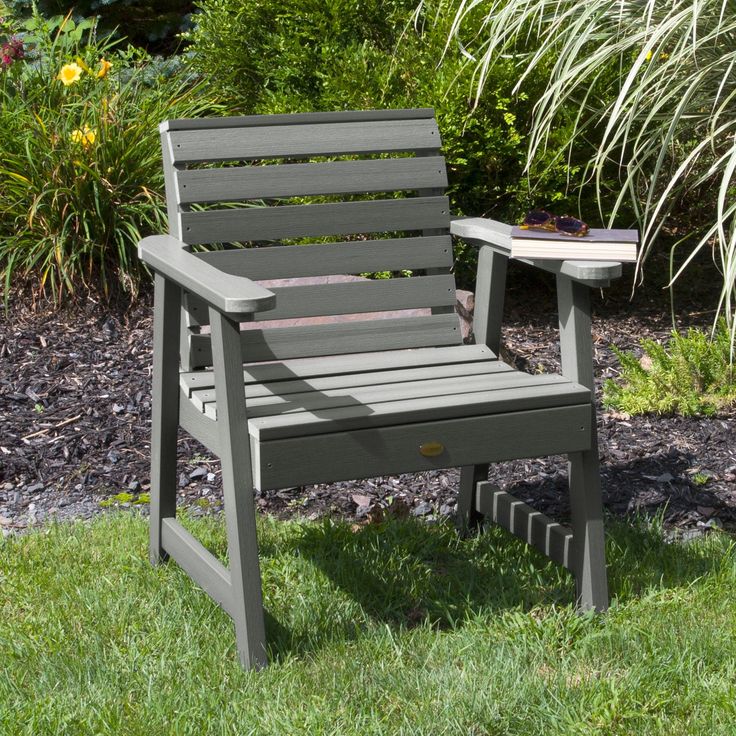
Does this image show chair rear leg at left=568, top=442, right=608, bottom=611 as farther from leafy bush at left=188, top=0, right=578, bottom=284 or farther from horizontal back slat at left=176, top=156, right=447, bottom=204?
leafy bush at left=188, top=0, right=578, bottom=284

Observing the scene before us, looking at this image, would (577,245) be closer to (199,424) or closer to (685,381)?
(199,424)

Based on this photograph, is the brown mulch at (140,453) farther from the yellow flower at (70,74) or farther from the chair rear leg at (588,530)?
the yellow flower at (70,74)

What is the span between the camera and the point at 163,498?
8.65ft

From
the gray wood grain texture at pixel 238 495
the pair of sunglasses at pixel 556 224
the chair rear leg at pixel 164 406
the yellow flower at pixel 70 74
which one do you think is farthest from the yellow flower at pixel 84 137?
the gray wood grain texture at pixel 238 495

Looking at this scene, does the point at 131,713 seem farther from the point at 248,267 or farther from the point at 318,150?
the point at 318,150

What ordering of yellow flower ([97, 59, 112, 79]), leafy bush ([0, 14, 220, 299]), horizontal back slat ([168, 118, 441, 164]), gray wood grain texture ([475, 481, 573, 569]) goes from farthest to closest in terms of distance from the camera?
yellow flower ([97, 59, 112, 79]) → leafy bush ([0, 14, 220, 299]) → horizontal back slat ([168, 118, 441, 164]) → gray wood grain texture ([475, 481, 573, 569])

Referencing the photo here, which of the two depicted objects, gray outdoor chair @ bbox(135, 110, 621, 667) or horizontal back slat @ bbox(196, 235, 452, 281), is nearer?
gray outdoor chair @ bbox(135, 110, 621, 667)

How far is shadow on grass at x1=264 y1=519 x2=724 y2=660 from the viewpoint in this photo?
2.41m

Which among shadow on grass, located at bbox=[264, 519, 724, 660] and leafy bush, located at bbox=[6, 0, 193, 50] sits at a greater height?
leafy bush, located at bbox=[6, 0, 193, 50]

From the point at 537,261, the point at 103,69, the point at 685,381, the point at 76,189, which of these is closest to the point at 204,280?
the point at 537,261

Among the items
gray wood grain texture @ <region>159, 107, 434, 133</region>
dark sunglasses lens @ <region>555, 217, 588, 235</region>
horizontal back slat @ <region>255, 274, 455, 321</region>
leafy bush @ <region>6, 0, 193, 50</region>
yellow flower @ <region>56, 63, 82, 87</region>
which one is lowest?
horizontal back slat @ <region>255, 274, 455, 321</region>

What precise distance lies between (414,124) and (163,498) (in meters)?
1.11

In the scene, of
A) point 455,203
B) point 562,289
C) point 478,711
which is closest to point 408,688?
point 478,711

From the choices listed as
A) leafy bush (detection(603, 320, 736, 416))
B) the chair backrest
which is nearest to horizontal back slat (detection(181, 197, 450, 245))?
the chair backrest
